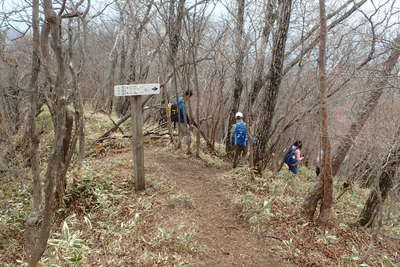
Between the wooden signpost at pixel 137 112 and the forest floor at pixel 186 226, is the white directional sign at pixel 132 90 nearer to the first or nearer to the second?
the wooden signpost at pixel 137 112

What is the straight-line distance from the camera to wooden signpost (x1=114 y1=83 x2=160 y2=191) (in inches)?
178

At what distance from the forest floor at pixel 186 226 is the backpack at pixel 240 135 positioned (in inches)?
31.9

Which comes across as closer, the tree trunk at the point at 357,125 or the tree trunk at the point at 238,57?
the tree trunk at the point at 357,125

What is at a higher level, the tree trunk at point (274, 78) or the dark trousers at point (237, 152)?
the tree trunk at point (274, 78)

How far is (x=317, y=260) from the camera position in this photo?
384 centimetres

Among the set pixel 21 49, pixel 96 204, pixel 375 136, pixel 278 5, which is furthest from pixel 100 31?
pixel 375 136

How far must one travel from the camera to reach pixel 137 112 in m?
4.70

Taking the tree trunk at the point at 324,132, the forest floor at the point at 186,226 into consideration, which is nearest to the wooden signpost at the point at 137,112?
the forest floor at the point at 186,226

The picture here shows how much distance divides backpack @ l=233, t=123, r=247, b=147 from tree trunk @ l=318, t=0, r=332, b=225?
2534 mm

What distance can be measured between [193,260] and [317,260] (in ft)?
5.55

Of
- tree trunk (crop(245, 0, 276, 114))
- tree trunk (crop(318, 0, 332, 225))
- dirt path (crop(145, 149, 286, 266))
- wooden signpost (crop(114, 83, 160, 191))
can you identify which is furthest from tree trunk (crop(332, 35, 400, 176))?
wooden signpost (crop(114, 83, 160, 191))

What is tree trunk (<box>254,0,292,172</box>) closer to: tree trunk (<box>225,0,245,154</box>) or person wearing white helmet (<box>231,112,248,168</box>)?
person wearing white helmet (<box>231,112,248,168</box>)

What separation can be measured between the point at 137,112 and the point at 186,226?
1.95 meters

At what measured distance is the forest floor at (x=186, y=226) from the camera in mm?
3561
